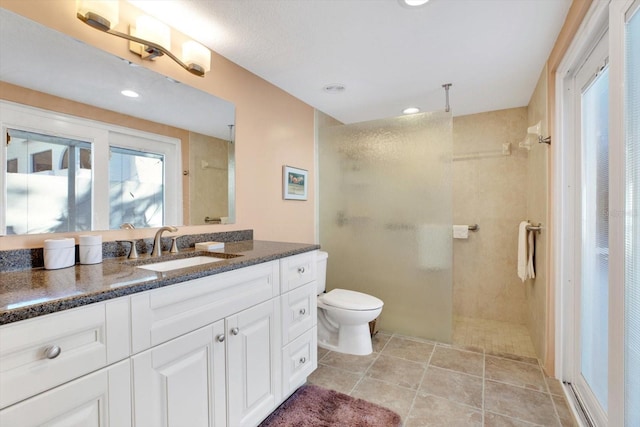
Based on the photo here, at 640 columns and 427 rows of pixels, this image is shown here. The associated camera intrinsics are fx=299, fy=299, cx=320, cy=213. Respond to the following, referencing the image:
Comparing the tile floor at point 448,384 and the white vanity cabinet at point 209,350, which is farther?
the tile floor at point 448,384

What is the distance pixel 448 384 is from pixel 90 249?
2.11 metres

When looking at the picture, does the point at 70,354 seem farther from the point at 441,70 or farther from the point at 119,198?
the point at 441,70

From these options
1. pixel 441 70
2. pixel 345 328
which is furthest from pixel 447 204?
pixel 345 328

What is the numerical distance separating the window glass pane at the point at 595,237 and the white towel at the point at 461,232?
1.40 metres

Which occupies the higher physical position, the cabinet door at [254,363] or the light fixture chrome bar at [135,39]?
the light fixture chrome bar at [135,39]

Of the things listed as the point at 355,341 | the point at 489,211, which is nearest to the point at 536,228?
the point at 489,211

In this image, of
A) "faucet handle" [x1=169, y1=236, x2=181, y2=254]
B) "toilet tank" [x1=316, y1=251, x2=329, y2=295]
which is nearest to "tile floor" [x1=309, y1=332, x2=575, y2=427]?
"toilet tank" [x1=316, y1=251, x2=329, y2=295]

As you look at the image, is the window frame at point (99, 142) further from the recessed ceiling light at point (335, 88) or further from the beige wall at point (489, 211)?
the beige wall at point (489, 211)

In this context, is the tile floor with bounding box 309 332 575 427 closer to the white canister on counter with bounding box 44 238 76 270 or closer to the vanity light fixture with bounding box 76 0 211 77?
the white canister on counter with bounding box 44 238 76 270

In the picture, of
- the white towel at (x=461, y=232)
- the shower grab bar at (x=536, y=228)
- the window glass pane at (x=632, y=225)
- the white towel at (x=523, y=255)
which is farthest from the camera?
the white towel at (x=461, y=232)

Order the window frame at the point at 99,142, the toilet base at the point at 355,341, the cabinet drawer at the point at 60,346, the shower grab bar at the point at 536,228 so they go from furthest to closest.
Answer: the toilet base at the point at 355,341 < the shower grab bar at the point at 536,228 < the window frame at the point at 99,142 < the cabinet drawer at the point at 60,346

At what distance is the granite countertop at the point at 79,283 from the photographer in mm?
754

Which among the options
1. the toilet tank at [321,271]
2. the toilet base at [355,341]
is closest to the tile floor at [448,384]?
the toilet base at [355,341]

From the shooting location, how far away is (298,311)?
5.65ft
